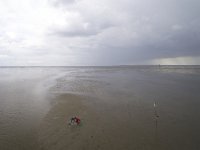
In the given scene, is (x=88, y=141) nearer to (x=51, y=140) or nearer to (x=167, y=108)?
(x=51, y=140)

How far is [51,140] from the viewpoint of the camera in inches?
370

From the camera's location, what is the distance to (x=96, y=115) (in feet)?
44.3

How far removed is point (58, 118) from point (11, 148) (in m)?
4.58

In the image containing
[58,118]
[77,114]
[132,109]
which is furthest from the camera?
[132,109]

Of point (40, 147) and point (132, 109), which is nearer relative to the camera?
point (40, 147)

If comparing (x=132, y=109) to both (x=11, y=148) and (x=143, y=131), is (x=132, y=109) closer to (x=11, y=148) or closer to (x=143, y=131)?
(x=143, y=131)

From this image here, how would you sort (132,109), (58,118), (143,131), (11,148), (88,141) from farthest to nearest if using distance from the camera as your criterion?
(132,109) → (58,118) → (143,131) → (88,141) → (11,148)

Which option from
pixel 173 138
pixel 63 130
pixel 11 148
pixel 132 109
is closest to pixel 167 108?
pixel 132 109

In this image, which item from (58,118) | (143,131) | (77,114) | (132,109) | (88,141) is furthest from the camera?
(132,109)

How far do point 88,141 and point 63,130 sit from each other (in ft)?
8.15

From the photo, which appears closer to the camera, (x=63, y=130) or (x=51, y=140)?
(x=51, y=140)

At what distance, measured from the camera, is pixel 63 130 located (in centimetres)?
1065

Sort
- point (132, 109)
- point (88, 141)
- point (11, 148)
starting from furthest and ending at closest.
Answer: point (132, 109) → point (88, 141) → point (11, 148)

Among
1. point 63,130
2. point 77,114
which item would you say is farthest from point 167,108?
point 63,130
